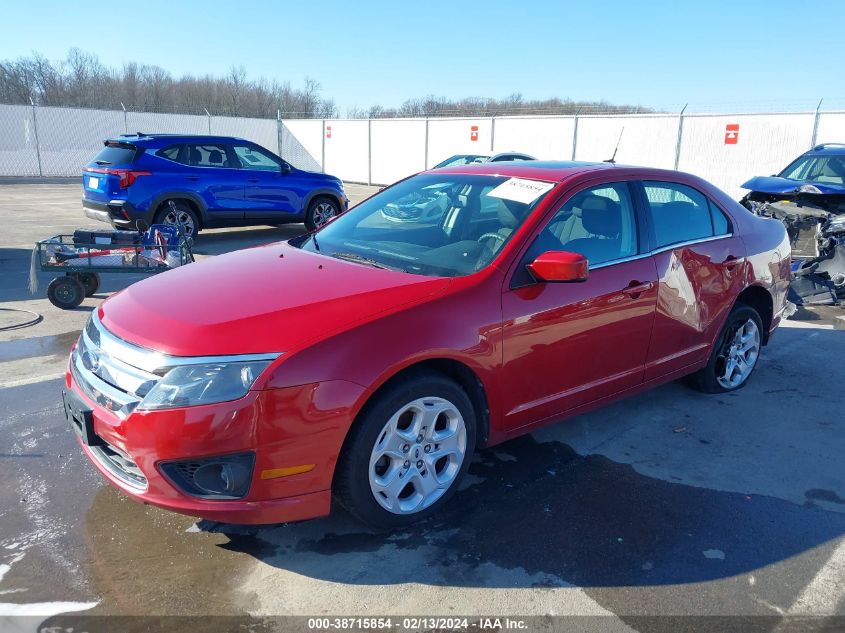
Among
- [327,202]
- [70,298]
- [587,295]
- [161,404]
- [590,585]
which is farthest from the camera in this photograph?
[327,202]

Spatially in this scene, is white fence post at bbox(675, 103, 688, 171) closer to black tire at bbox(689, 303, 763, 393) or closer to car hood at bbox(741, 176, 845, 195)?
car hood at bbox(741, 176, 845, 195)

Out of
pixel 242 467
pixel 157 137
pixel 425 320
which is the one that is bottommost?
pixel 242 467

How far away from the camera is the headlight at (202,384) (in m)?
2.62

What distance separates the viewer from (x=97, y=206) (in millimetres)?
10656

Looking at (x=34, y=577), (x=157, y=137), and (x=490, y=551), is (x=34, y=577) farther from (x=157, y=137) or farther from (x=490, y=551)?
(x=157, y=137)

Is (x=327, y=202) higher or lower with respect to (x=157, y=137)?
lower

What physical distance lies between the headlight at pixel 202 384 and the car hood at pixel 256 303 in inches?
2.7

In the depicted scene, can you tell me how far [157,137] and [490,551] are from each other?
33.2ft

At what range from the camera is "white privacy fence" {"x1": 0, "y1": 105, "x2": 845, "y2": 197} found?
62.3 ft

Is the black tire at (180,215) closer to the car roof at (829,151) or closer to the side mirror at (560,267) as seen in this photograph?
the side mirror at (560,267)

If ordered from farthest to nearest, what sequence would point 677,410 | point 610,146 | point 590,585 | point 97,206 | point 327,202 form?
1. point 610,146
2. point 327,202
3. point 97,206
4. point 677,410
5. point 590,585

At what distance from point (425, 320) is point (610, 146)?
20.1 metres

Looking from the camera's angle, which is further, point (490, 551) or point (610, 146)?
point (610, 146)

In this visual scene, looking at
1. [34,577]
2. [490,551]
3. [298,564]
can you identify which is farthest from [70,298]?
[490,551]
